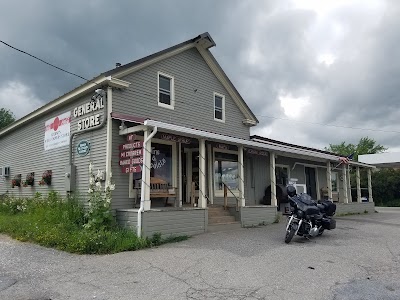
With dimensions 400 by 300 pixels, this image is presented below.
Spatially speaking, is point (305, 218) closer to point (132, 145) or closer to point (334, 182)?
point (132, 145)

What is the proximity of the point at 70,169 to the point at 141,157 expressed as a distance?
3.23 m

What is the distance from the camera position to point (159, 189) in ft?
35.9

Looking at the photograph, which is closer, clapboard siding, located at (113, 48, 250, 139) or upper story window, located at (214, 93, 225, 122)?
clapboard siding, located at (113, 48, 250, 139)

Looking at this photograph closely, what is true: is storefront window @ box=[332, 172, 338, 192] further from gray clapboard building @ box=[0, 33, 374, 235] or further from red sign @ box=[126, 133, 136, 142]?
red sign @ box=[126, 133, 136, 142]

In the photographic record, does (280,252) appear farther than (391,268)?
Yes

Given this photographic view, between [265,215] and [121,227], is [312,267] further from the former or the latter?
[265,215]

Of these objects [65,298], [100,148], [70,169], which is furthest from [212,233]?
[65,298]

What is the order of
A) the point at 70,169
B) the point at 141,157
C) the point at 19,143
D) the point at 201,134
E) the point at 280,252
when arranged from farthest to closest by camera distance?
the point at 19,143, the point at 70,169, the point at 201,134, the point at 141,157, the point at 280,252

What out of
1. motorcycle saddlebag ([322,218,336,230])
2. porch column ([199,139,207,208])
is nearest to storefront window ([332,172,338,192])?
motorcycle saddlebag ([322,218,336,230])

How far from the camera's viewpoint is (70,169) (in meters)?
11.4

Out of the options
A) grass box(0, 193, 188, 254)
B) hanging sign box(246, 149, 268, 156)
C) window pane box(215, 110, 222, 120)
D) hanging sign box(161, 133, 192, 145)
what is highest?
window pane box(215, 110, 222, 120)

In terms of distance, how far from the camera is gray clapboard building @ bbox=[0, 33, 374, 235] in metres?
10.1

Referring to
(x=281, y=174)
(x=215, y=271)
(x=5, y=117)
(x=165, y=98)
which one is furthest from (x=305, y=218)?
(x=5, y=117)

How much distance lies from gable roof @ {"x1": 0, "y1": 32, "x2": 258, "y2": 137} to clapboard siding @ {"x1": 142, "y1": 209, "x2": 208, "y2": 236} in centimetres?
422
